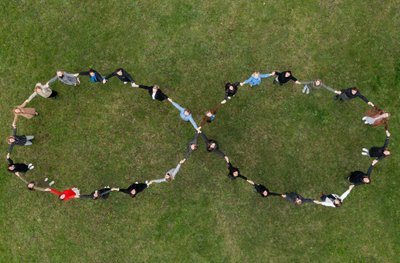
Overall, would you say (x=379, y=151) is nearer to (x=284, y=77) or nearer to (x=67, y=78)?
(x=284, y=77)

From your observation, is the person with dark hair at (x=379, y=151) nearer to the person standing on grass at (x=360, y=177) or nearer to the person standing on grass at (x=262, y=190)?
the person standing on grass at (x=360, y=177)

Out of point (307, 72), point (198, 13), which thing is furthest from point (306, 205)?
point (198, 13)

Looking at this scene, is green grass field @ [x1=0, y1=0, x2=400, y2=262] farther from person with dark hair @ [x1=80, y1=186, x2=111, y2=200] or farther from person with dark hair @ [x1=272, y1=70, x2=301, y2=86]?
person with dark hair @ [x1=272, y1=70, x2=301, y2=86]

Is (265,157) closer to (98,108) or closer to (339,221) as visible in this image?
(339,221)

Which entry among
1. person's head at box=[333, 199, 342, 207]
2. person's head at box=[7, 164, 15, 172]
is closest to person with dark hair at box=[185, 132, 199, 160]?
person's head at box=[333, 199, 342, 207]

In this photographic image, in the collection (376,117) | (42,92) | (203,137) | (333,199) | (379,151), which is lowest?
(333,199)

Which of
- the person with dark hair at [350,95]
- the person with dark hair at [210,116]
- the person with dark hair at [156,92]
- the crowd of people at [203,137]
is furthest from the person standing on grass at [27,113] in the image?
the person with dark hair at [350,95]

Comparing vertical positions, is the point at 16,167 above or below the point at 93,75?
below

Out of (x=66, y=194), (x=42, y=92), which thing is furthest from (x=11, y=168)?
(x=42, y=92)
